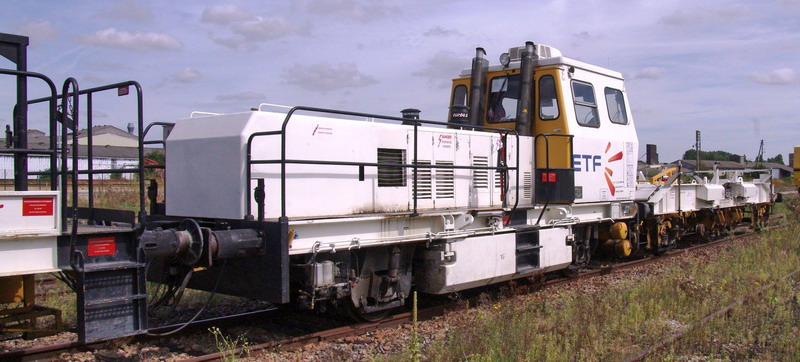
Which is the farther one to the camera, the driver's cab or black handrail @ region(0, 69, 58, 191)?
the driver's cab

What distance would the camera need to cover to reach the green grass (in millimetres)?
5719

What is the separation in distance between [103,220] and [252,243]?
1.34m

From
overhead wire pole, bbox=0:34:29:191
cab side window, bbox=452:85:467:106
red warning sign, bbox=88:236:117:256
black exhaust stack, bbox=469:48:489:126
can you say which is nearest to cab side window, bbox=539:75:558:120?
black exhaust stack, bbox=469:48:489:126

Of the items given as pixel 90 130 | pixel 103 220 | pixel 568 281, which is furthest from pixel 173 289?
pixel 568 281

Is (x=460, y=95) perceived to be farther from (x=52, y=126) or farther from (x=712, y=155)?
(x=712, y=155)

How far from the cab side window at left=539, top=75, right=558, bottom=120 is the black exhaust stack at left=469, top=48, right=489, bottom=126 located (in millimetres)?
939

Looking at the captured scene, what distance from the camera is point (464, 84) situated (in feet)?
33.7

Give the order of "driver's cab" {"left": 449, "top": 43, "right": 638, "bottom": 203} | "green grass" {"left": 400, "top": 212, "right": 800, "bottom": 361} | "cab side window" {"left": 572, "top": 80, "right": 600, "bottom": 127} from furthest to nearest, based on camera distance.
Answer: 1. "cab side window" {"left": 572, "top": 80, "right": 600, "bottom": 127}
2. "driver's cab" {"left": 449, "top": 43, "right": 638, "bottom": 203}
3. "green grass" {"left": 400, "top": 212, "right": 800, "bottom": 361}

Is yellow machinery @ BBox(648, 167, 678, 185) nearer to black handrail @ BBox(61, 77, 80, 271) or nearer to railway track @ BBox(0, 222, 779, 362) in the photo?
railway track @ BBox(0, 222, 779, 362)

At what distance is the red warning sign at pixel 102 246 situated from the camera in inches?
187

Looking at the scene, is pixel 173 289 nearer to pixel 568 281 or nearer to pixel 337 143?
pixel 337 143

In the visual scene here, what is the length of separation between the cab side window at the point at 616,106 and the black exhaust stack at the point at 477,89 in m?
2.09

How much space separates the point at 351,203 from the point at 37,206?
3209 mm

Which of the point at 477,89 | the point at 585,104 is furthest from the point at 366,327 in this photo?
the point at 585,104
